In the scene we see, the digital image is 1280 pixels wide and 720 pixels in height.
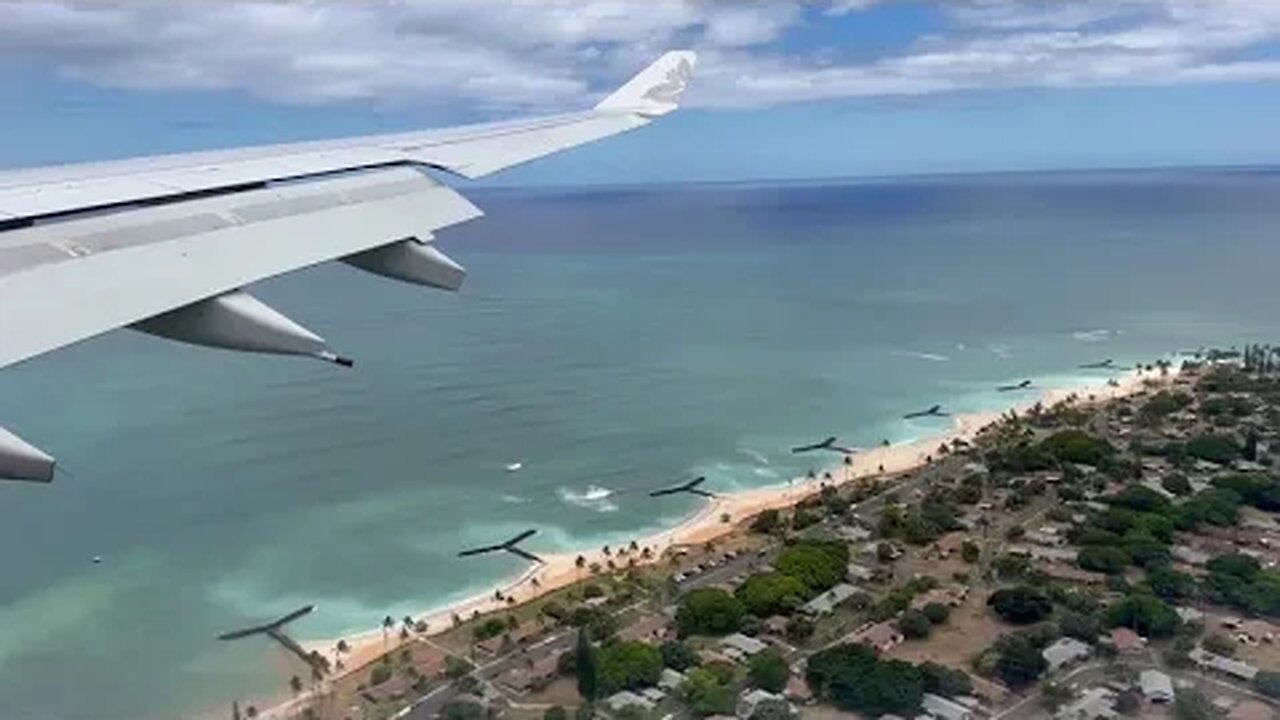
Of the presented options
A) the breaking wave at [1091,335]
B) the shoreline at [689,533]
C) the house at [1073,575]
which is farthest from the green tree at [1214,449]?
the breaking wave at [1091,335]

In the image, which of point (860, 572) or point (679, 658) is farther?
point (860, 572)

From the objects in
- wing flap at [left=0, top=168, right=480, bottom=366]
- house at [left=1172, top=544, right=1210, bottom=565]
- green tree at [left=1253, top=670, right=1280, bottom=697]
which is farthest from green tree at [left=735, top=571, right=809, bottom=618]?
wing flap at [left=0, top=168, right=480, bottom=366]

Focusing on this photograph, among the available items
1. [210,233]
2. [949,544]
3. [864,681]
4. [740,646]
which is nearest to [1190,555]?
[949,544]

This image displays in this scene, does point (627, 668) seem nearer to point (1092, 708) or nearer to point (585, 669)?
point (585, 669)

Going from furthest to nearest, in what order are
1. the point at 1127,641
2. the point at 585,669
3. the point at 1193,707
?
1. the point at 1127,641
2. the point at 585,669
3. the point at 1193,707

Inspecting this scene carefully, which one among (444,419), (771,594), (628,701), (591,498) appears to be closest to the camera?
(628,701)

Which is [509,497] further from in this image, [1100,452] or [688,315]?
[688,315]
